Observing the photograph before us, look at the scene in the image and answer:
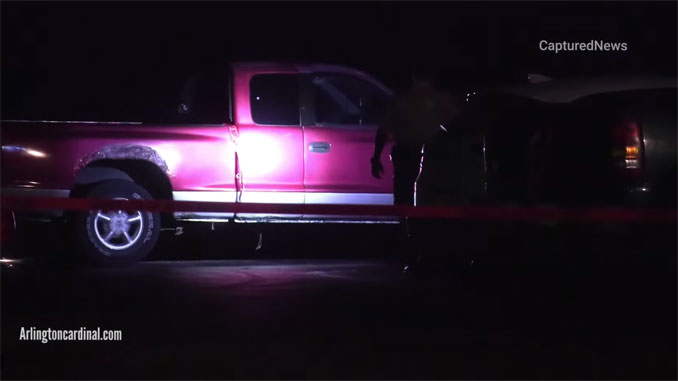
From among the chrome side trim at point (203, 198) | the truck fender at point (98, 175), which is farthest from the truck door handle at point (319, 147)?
the truck fender at point (98, 175)

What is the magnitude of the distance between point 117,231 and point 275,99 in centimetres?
193

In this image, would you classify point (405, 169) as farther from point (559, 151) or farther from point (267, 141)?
point (559, 151)

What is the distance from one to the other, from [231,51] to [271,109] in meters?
4.13

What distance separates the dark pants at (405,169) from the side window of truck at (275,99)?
1.24 meters

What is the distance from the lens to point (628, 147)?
777 cm

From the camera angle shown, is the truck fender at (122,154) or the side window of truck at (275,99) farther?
the side window of truck at (275,99)

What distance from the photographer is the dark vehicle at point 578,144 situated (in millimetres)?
7758

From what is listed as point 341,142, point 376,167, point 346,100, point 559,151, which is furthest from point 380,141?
point 559,151

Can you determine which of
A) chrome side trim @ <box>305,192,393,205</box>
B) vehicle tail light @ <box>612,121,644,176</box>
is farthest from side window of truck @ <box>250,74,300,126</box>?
vehicle tail light @ <box>612,121,644,176</box>

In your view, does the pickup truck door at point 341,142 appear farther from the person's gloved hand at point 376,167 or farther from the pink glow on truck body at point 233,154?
the person's gloved hand at point 376,167

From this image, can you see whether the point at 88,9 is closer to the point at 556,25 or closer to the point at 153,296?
the point at 556,25

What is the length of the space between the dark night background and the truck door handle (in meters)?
1.48

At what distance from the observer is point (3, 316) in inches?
295

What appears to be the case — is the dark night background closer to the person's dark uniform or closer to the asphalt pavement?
the person's dark uniform
